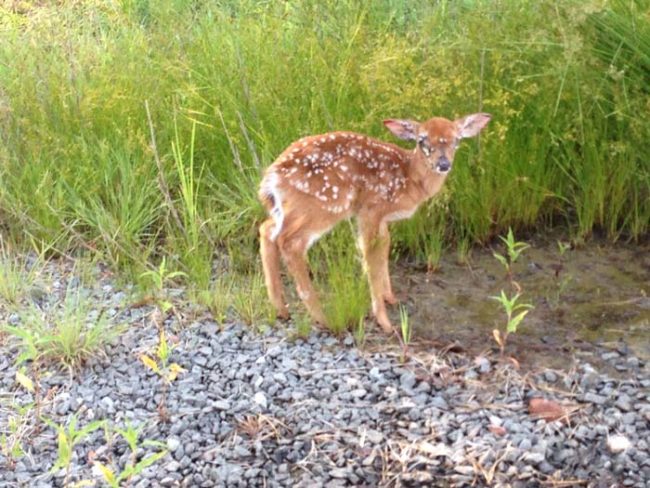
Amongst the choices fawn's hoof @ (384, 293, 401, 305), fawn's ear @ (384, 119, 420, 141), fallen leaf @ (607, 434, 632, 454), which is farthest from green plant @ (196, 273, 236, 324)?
fallen leaf @ (607, 434, 632, 454)

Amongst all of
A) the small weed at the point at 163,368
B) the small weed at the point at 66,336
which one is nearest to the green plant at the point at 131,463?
the small weed at the point at 163,368

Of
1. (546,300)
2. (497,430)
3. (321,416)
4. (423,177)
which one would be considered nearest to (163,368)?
(321,416)

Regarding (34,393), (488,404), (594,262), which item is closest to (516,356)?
(488,404)

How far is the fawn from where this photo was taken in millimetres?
4836

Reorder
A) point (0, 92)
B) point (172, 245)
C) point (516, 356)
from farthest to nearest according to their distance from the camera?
point (0, 92) → point (172, 245) → point (516, 356)

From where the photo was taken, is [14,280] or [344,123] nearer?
[14,280]

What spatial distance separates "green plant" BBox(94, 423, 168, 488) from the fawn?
1.09 meters

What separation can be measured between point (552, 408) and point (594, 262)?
4.83 feet

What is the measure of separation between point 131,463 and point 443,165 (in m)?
1.87

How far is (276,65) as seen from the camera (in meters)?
6.12

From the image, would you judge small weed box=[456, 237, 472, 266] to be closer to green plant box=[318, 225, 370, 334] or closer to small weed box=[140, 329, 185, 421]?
green plant box=[318, 225, 370, 334]

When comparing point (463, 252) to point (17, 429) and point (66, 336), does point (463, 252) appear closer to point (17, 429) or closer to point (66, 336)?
point (66, 336)

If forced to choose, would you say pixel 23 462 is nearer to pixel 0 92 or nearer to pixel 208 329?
pixel 208 329

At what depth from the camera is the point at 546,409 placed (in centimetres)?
431
